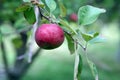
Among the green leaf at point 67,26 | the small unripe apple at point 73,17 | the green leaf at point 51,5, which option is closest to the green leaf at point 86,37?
the green leaf at point 67,26

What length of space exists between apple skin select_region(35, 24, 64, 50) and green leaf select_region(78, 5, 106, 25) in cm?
16

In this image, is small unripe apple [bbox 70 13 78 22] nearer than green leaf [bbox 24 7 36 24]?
No

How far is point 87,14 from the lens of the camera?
121cm

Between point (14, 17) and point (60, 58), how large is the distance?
14.0 m

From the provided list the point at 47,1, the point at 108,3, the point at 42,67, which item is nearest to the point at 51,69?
the point at 42,67

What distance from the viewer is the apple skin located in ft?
3.47

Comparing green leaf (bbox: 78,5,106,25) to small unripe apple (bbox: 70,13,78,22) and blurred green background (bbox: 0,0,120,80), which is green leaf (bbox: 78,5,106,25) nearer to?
blurred green background (bbox: 0,0,120,80)

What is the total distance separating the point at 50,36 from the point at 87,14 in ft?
0.65

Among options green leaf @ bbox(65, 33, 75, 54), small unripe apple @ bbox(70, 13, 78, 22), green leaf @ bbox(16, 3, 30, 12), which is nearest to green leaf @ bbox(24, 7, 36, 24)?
green leaf @ bbox(16, 3, 30, 12)

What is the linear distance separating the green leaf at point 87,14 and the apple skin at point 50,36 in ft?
0.53

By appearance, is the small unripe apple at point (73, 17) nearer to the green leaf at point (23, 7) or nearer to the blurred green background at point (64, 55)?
the blurred green background at point (64, 55)

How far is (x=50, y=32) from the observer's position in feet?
3.47

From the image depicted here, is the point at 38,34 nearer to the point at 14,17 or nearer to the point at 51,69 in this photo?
the point at 14,17

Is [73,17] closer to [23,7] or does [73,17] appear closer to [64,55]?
[23,7]
